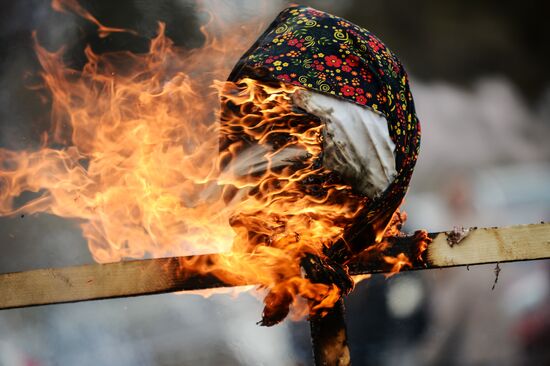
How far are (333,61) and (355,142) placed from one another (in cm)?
36

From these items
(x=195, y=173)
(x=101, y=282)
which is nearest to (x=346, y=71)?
(x=195, y=173)

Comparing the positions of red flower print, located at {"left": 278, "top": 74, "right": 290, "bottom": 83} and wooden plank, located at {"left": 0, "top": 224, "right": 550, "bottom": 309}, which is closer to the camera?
red flower print, located at {"left": 278, "top": 74, "right": 290, "bottom": 83}

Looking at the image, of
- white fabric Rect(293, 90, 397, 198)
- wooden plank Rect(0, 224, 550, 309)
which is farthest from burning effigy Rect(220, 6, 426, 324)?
wooden plank Rect(0, 224, 550, 309)

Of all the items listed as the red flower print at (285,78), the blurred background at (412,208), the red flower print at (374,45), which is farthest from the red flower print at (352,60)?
the blurred background at (412,208)

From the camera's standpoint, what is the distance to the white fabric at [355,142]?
2.19 metres

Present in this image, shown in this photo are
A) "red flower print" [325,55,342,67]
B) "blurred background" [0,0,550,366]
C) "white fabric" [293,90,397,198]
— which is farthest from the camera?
"blurred background" [0,0,550,366]

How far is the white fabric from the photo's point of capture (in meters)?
2.19

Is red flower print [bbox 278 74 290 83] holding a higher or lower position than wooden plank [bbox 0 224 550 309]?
higher

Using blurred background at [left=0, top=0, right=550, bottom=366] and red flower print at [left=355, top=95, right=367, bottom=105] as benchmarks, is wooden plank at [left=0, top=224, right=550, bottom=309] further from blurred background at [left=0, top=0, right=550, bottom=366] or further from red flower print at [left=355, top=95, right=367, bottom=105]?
blurred background at [left=0, top=0, right=550, bottom=366]

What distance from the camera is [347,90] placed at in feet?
7.35

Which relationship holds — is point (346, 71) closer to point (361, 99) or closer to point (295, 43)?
point (361, 99)

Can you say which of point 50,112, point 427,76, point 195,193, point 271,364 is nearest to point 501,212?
point 427,76

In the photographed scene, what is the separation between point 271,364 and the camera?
14.6 ft

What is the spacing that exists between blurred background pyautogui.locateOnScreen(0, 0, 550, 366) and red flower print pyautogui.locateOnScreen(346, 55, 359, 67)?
2.27 metres
